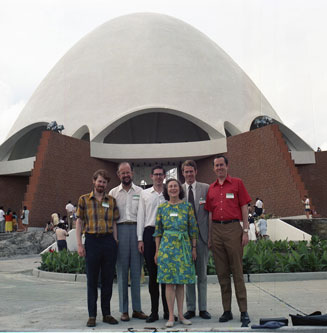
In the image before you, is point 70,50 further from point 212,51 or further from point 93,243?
point 93,243

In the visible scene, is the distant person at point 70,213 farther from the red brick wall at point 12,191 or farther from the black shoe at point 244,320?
the black shoe at point 244,320

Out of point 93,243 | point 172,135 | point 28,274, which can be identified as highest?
point 172,135

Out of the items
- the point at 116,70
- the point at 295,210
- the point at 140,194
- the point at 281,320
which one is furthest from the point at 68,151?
the point at 281,320

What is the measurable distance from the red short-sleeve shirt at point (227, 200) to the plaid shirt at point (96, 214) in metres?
1.08

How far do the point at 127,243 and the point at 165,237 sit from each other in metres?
0.56

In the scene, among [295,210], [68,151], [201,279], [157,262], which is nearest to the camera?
[157,262]

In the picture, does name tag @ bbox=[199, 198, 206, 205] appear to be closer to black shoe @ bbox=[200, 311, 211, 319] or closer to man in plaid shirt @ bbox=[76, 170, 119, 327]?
man in plaid shirt @ bbox=[76, 170, 119, 327]

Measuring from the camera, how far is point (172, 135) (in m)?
32.7

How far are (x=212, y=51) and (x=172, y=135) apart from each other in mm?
7447

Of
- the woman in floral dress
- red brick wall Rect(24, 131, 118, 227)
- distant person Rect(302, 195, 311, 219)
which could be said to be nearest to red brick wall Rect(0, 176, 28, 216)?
red brick wall Rect(24, 131, 118, 227)

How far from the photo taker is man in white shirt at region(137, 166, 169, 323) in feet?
14.2

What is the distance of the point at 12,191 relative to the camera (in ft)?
83.6

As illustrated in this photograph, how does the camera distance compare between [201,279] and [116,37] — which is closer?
[201,279]

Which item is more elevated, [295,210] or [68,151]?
[68,151]
